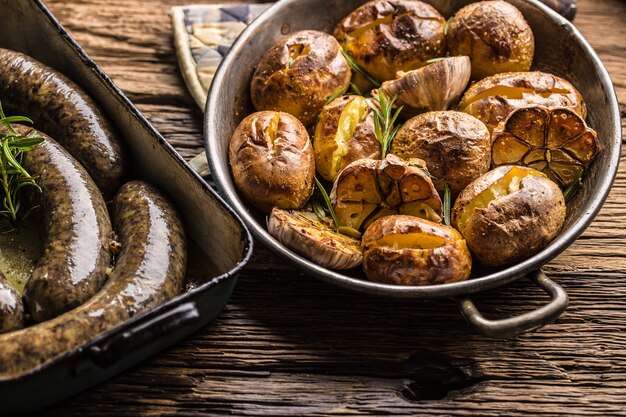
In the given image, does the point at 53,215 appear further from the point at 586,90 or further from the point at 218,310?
the point at 586,90

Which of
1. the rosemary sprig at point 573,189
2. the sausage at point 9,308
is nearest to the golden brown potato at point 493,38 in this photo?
the rosemary sprig at point 573,189

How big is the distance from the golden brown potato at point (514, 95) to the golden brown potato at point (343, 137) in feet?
1.12

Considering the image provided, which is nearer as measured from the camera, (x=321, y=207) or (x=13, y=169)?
(x=13, y=169)

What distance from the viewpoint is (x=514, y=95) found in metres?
2.50

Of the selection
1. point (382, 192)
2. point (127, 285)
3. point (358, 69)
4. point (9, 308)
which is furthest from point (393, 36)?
point (9, 308)

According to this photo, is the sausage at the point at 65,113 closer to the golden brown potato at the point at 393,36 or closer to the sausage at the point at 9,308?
the sausage at the point at 9,308

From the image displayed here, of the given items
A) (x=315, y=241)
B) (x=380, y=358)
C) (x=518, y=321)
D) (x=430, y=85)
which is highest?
(x=430, y=85)

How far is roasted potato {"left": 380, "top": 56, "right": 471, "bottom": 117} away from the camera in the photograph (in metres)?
2.43

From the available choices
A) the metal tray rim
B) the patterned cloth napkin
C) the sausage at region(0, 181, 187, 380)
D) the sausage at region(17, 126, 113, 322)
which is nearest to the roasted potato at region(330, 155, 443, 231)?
the metal tray rim

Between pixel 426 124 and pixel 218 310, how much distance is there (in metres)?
0.84

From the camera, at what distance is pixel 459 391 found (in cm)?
219

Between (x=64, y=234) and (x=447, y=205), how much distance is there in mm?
1117

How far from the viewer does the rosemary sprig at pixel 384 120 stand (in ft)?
7.95

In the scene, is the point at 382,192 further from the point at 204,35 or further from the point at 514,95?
the point at 204,35
